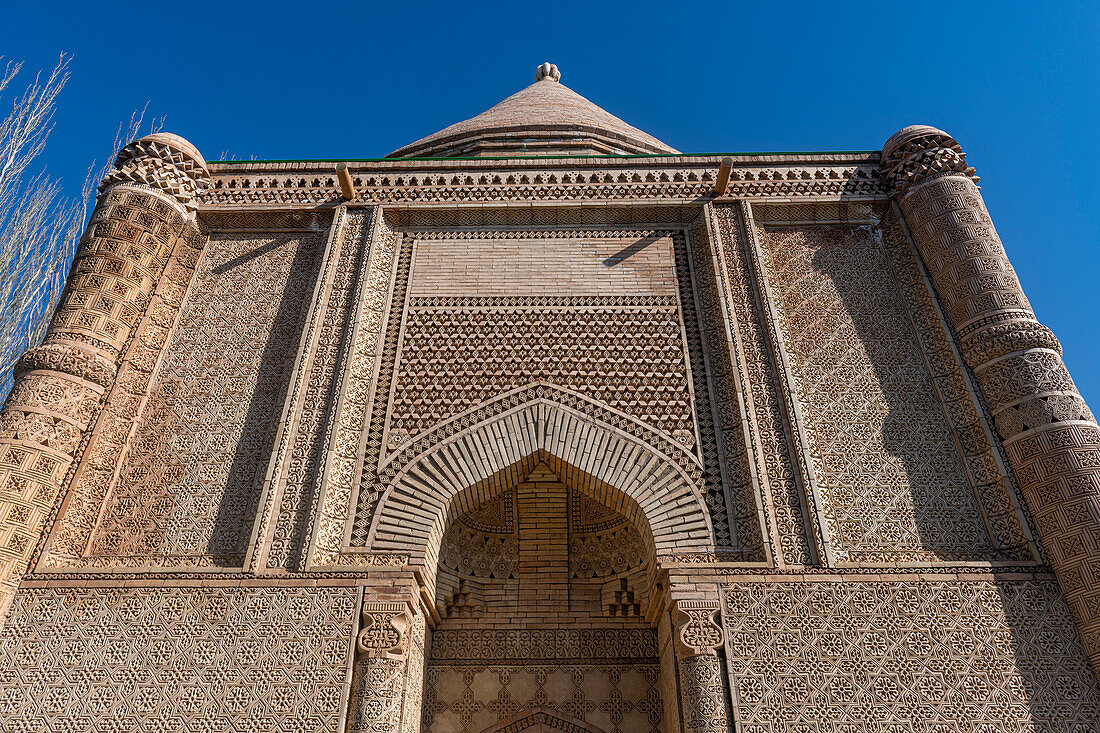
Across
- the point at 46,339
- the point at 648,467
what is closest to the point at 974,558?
the point at 648,467

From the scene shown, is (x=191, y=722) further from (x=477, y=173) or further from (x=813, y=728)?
(x=477, y=173)

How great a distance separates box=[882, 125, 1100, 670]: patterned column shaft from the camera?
3389mm

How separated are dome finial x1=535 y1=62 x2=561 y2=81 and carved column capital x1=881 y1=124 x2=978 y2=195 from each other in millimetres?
5310

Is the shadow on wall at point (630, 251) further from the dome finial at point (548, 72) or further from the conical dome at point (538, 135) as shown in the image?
the dome finial at point (548, 72)

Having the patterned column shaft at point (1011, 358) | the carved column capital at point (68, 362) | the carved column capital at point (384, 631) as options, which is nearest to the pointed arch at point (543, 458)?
the carved column capital at point (384, 631)

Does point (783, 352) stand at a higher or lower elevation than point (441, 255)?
lower

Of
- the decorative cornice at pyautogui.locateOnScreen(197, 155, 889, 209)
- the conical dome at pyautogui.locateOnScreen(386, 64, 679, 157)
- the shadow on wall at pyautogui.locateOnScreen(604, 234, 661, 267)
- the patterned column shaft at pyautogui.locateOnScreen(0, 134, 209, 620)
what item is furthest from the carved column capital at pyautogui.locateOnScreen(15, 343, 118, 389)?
the conical dome at pyautogui.locateOnScreen(386, 64, 679, 157)

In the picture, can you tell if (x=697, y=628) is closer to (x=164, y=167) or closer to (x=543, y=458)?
(x=543, y=458)

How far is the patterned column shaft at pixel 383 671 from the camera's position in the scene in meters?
3.11

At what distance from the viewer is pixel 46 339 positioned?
4.14 m

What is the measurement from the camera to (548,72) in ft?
30.7

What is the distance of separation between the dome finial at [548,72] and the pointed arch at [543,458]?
6456 mm

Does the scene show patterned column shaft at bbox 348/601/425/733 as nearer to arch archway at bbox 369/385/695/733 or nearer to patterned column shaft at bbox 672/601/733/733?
arch archway at bbox 369/385/695/733

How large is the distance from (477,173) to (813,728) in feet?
12.8
